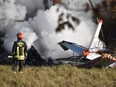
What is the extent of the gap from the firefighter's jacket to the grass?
712 mm

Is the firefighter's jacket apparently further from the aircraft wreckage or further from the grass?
the aircraft wreckage

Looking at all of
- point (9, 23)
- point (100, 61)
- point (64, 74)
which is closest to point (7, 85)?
point (64, 74)

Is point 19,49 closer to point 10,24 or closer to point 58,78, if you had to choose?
point 58,78

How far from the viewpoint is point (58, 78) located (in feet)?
54.3

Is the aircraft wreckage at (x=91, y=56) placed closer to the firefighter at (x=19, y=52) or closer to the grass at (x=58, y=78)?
the grass at (x=58, y=78)

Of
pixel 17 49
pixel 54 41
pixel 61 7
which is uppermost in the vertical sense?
pixel 17 49

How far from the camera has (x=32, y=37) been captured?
36.7 metres

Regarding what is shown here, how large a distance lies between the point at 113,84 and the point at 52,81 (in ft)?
9.35

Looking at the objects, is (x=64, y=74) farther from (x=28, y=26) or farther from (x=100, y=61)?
(x=28, y=26)

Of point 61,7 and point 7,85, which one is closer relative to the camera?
point 7,85

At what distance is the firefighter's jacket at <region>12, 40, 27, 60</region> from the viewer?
1741 centimetres

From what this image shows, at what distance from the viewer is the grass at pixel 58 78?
15.5 m

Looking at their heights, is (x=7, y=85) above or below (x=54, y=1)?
above

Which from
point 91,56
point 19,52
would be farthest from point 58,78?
point 91,56
